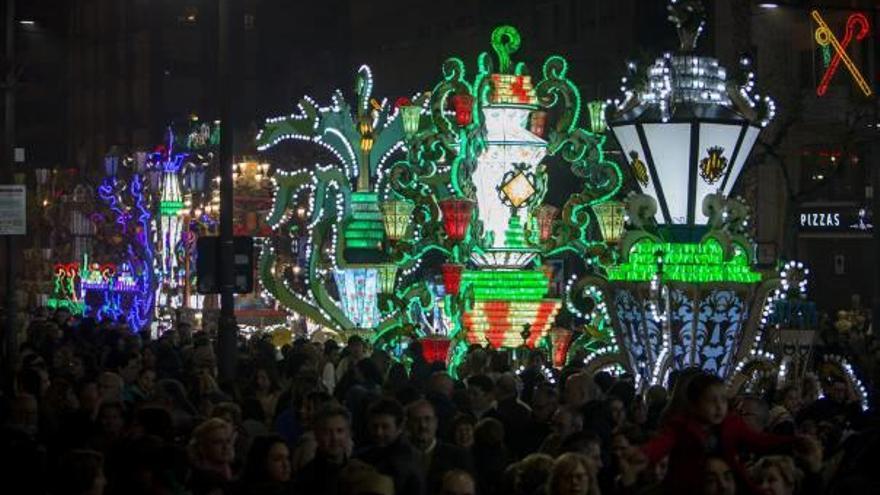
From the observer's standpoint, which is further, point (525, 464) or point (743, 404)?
point (743, 404)

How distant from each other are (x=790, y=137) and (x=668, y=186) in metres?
27.9

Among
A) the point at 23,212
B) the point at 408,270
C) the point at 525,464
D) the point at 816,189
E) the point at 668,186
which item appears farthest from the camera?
the point at 816,189

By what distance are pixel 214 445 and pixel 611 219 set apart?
16.3 meters

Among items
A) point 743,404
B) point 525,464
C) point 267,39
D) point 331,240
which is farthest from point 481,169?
point 267,39

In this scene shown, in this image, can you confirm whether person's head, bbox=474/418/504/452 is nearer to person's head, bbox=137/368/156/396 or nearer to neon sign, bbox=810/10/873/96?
person's head, bbox=137/368/156/396

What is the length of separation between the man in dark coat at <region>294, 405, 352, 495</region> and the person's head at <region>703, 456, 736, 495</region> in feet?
7.15

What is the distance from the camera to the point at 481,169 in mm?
27000

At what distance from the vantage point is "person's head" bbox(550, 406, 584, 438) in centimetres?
1218

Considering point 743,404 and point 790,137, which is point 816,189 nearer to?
point 790,137

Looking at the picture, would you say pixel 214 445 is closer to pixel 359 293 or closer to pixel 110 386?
pixel 110 386

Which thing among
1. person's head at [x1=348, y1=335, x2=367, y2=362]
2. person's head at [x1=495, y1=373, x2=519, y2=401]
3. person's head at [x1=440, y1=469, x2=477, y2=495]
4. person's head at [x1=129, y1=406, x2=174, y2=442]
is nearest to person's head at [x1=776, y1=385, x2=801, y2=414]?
person's head at [x1=495, y1=373, x2=519, y2=401]

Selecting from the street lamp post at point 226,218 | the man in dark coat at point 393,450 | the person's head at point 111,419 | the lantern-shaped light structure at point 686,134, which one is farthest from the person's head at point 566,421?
the lantern-shaped light structure at point 686,134

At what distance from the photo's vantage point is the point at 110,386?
46.3 feet

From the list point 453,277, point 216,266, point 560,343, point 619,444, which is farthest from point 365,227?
point 619,444
